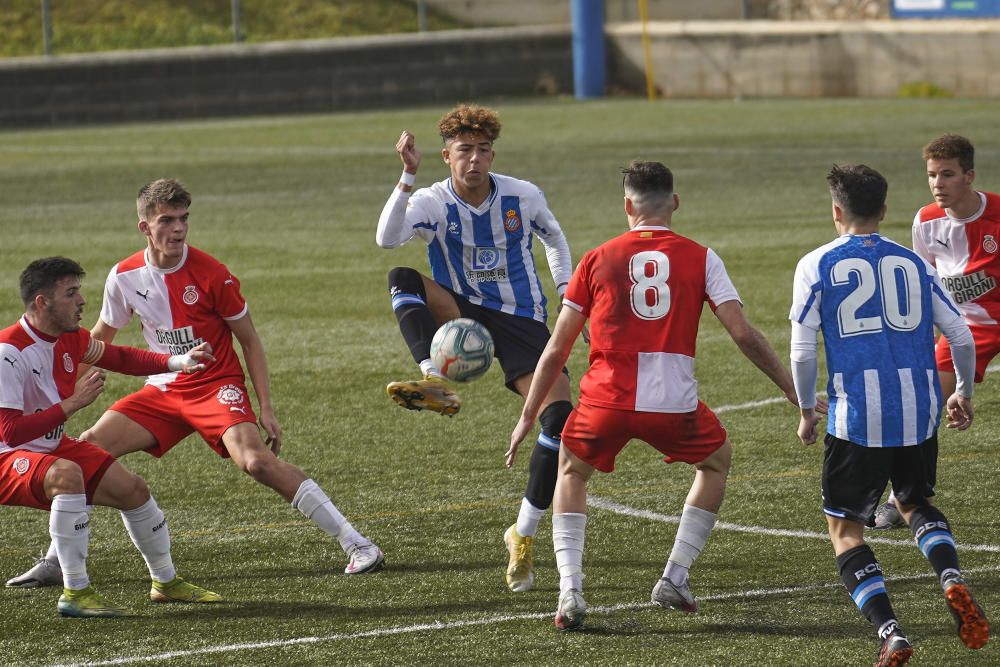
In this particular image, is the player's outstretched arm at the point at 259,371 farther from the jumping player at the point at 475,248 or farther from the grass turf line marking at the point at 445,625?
the grass turf line marking at the point at 445,625

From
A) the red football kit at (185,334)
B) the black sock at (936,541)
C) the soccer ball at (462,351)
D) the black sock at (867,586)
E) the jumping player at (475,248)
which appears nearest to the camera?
the black sock at (867,586)

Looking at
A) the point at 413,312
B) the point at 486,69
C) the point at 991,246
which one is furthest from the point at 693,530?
the point at 486,69

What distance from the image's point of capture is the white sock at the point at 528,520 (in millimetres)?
7262

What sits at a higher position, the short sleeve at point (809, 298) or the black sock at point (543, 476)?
the short sleeve at point (809, 298)

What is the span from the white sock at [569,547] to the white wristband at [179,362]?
1.76m

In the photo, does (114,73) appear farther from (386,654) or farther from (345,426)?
(386,654)

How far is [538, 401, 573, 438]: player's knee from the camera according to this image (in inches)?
295

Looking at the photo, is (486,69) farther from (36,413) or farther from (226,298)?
(36,413)

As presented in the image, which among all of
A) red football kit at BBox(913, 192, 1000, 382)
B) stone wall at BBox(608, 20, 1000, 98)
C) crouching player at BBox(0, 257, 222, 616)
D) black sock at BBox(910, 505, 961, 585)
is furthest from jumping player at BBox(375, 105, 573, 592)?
stone wall at BBox(608, 20, 1000, 98)

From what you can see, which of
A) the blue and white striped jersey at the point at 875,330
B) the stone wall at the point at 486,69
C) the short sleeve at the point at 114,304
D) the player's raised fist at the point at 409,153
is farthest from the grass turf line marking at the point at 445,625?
the stone wall at the point at 486,69

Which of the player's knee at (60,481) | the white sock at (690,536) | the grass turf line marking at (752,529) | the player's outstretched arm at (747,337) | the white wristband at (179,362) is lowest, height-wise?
the grass turf line marking at (752,529)

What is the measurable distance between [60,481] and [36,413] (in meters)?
0.30

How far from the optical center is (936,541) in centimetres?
610

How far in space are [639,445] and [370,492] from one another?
179 centimetres
